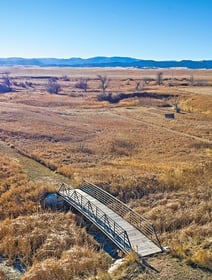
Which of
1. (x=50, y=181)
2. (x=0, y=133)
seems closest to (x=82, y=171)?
(x=50, y=181)

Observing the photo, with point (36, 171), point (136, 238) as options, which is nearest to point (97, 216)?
point (136, 238)

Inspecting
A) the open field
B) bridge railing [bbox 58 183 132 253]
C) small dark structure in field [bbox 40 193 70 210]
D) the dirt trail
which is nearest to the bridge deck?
bridge railing [bbox 58 183 132 253]

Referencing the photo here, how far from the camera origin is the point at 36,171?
97.2 feet

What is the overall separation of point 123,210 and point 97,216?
2187 millimetres

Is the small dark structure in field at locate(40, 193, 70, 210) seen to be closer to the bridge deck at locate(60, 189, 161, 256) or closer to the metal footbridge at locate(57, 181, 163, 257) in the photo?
the metal footbridge at locate(57, 181, 163, 257)

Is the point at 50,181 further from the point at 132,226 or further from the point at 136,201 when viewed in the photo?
the point at 132,226

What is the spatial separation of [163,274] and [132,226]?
479cm

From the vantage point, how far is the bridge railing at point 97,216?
1715cm

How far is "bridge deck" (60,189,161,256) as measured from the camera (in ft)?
52.7

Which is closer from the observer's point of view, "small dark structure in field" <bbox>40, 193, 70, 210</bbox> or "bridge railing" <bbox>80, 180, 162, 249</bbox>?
"bridge railing" <bbox>80, 180, 162, 249</bbox>

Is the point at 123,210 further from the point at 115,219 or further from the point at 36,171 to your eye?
the point at 36,171

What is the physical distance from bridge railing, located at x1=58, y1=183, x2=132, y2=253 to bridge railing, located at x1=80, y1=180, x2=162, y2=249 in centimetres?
113

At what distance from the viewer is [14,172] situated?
28312 millimetres

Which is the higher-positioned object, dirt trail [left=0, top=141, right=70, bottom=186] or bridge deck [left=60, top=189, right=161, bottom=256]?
bridge deck [left=60, top=189, right=161, bottom=256]
